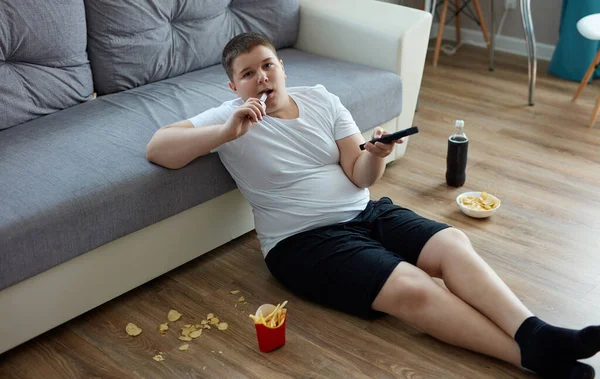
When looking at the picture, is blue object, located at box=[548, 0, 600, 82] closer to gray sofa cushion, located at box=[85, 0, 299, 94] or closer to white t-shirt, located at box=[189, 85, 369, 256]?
gray sofa cushion, located at box=[85, 0, 299, 94]

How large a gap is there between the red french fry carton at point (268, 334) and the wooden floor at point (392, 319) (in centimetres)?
2

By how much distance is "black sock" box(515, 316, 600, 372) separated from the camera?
5.20 feet

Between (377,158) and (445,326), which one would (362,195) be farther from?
(445,326)

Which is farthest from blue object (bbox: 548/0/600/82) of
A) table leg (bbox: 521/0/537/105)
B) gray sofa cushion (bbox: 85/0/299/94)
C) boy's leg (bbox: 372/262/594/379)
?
boy's leg (bbox: 372/262/594/379)

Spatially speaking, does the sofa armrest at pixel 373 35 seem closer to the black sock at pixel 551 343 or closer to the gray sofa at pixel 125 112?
the gray sofa at pixel 125 112

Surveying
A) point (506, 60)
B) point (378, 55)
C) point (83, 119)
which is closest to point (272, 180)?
point (83, 119)

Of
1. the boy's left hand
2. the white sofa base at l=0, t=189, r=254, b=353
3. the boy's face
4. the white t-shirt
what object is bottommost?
the white sofa base at l=0, t=189, r=254, b=353

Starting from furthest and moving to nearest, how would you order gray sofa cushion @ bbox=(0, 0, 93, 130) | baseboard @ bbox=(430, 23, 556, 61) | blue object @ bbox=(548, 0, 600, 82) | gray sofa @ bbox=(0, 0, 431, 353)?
baseboard @ bbox=(430, 23, 556, 61) → blue object @ bbox=(548, 0, 600, 82) → gray sofa cushion @ bbox=(0, 0, 93, 130) → gray sofa @ bbox=(0, 0, 431, 353)

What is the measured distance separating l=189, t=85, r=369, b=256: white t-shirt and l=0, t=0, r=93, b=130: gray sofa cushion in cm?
57

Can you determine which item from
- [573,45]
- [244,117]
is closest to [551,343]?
[244,117]

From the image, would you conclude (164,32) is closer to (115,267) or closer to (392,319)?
(115,267)

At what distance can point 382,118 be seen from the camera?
2654 millimetres

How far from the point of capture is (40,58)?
2.28 metres

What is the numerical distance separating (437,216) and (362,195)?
0.50m
